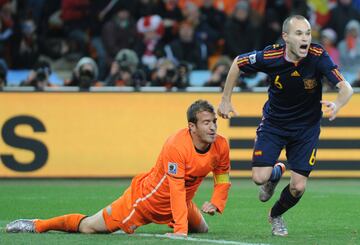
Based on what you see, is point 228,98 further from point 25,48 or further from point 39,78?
point 25,48

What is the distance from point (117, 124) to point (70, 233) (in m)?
6.85

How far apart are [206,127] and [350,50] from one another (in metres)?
12.5

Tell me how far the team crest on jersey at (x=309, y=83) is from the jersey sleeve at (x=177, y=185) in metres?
1.45

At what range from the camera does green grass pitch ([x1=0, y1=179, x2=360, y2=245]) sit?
9.59m

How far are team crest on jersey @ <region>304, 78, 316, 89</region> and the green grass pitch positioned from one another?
1421 millimetres

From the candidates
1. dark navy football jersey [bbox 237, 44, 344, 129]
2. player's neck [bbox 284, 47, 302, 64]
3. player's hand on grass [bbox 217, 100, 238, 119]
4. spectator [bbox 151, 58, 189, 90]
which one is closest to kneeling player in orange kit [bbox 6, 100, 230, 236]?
player's hand on grass [bbox 217, 100, 238, 119]

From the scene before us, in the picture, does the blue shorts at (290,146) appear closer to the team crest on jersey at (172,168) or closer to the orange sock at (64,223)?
the team crest on jersey at (172,168)

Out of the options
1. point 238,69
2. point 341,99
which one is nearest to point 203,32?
point 238,69

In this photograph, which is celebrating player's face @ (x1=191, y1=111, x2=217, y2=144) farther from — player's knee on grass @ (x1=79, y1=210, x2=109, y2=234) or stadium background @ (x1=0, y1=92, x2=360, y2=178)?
stadium background @ (x1=0, y1=92, x2=360, y2=178)

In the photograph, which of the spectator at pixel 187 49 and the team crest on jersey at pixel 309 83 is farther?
the spectator at pixel 187 49

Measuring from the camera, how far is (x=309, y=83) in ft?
33.0

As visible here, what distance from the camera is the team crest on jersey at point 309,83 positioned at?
1005cm

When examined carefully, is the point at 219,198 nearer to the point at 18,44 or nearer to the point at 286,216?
the point at 286,216

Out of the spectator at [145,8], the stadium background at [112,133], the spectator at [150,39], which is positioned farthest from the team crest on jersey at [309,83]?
the spectator at [145,8]
